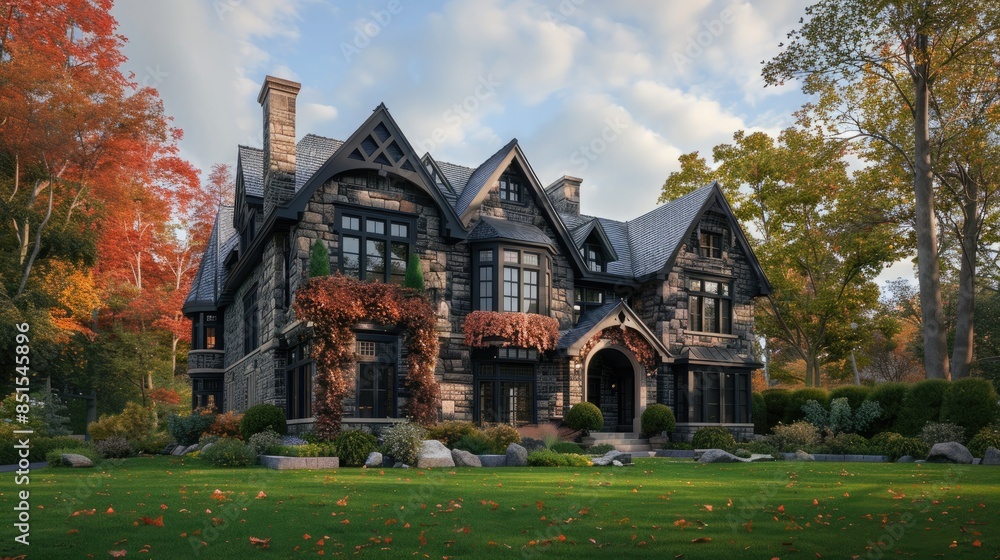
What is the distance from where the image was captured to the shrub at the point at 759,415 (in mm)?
28453

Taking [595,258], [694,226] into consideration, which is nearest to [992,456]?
[694,226]

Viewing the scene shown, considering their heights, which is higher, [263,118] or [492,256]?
[263,118]

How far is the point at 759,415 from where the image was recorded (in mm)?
28453

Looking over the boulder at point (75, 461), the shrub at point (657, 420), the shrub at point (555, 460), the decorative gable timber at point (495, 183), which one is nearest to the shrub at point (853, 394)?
the shrub at point (657, 420)

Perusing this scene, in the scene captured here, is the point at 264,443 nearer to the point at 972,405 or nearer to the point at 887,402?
the point at 972,405

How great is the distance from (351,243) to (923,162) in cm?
1919

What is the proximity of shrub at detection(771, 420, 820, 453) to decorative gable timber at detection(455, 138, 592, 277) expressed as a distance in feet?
26.9

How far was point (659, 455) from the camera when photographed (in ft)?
75.2

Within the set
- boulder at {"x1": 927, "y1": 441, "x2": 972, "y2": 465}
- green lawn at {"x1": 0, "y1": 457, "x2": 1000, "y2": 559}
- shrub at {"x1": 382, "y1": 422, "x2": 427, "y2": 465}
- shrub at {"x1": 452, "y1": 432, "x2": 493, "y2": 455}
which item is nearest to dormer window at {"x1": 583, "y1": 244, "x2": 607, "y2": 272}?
shrub at {"x1": 452, "y1": 432, "x2": 493, "y2": 455}

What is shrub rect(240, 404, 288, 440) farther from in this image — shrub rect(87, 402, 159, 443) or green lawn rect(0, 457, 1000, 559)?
shrub rect(87, 402, 159, 443)

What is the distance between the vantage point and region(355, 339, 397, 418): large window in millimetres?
19375

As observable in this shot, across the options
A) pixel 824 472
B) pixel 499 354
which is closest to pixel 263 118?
pixel 499 354

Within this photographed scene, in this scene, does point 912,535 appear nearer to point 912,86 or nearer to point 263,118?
point 263,118

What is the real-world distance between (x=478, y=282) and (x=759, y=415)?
13.8 metres
